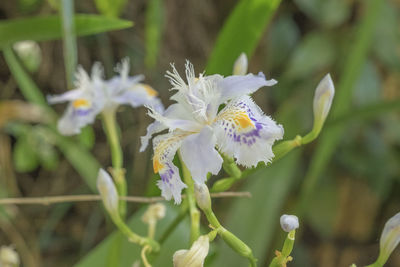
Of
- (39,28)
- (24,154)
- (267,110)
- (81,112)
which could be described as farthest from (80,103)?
(267,110)

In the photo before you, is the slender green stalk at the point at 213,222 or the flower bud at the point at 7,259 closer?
the slender green stalk at the point at 213,222

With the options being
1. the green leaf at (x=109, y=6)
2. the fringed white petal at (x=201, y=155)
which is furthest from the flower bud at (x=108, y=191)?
the green leaf at (x=109, y=6)

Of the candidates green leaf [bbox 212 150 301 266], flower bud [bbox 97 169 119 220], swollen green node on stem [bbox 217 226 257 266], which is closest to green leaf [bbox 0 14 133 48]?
flower bud [bbox 97 169 119 220]

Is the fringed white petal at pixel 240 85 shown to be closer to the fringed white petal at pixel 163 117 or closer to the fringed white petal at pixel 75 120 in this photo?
the fringed white petal at pixel 163 117

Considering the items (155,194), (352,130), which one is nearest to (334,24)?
(352,130)

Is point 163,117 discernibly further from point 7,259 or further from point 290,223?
point 7,259

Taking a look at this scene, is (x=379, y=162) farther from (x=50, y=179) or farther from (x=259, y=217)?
(x=50, y=179)

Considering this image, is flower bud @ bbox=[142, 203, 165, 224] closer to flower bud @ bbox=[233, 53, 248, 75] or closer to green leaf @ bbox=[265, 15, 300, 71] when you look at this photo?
flower bud @ bbox=[233, 53, 248, 75]
